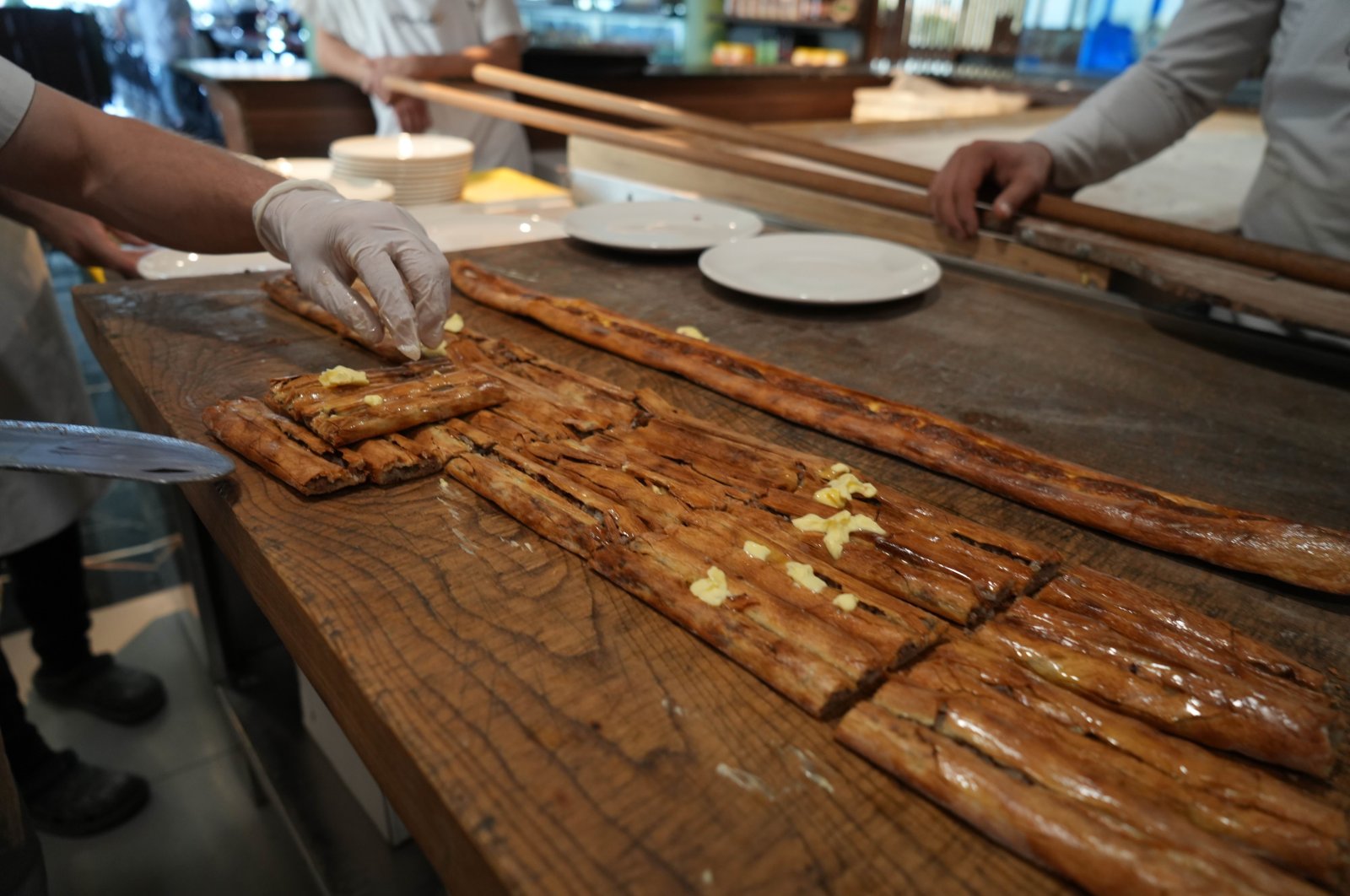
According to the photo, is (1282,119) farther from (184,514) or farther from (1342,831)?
(184,514)

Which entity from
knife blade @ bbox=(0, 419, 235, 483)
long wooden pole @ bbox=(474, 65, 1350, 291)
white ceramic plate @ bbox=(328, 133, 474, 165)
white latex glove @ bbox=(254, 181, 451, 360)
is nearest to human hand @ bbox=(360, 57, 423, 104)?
white ceramic plate @ bbox=(328, 133, 474, 165)

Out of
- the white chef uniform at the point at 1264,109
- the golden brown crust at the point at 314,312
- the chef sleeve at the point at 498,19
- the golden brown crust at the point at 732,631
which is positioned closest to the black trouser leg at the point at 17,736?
the golden brown crust at the point at 314,312

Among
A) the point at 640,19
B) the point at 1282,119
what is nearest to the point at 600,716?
the point at 1282,119

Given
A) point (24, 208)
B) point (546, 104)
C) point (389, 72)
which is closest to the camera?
point (24, 208)

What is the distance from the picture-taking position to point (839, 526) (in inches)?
52.2

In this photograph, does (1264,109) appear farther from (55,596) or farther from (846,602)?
(55,596)

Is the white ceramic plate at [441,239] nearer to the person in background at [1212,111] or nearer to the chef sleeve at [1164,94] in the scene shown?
the person in background at [1212,111]

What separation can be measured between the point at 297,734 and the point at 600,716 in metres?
2.10

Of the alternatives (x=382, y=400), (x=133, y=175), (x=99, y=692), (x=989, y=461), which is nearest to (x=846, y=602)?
(x=989, y=461)

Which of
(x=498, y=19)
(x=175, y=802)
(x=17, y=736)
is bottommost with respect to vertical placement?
(x=175, y=802)

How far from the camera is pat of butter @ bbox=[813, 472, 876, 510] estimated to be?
1401 mm

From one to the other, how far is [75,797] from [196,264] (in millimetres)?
1655

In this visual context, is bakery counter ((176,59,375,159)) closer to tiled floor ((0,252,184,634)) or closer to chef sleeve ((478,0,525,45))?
chef sleeve ((478,0,525,45))

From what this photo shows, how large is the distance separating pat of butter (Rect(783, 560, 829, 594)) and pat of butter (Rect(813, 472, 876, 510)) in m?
0.20
